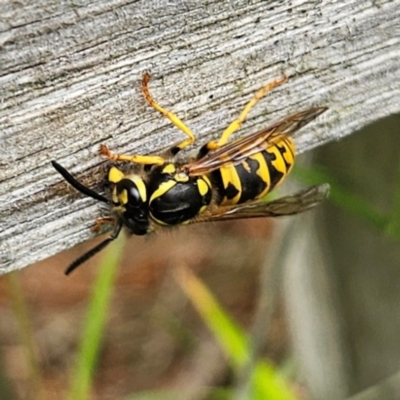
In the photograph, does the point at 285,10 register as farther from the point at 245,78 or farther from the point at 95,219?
the point at 95,219

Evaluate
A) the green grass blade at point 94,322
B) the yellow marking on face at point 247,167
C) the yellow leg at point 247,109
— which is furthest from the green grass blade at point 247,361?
the yellow leg at point 247,109

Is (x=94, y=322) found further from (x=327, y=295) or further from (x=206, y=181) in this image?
(x=327, y=295)

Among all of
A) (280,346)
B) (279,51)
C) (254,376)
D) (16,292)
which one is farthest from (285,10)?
(280,346)

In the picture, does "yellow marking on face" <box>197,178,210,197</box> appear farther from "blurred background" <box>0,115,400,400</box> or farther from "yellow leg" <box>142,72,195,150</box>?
"yellow leg" <box>142,72,195,150</box>

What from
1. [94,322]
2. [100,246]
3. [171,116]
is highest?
[171,116]

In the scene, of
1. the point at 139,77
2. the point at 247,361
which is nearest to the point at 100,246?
the point at 139,77
